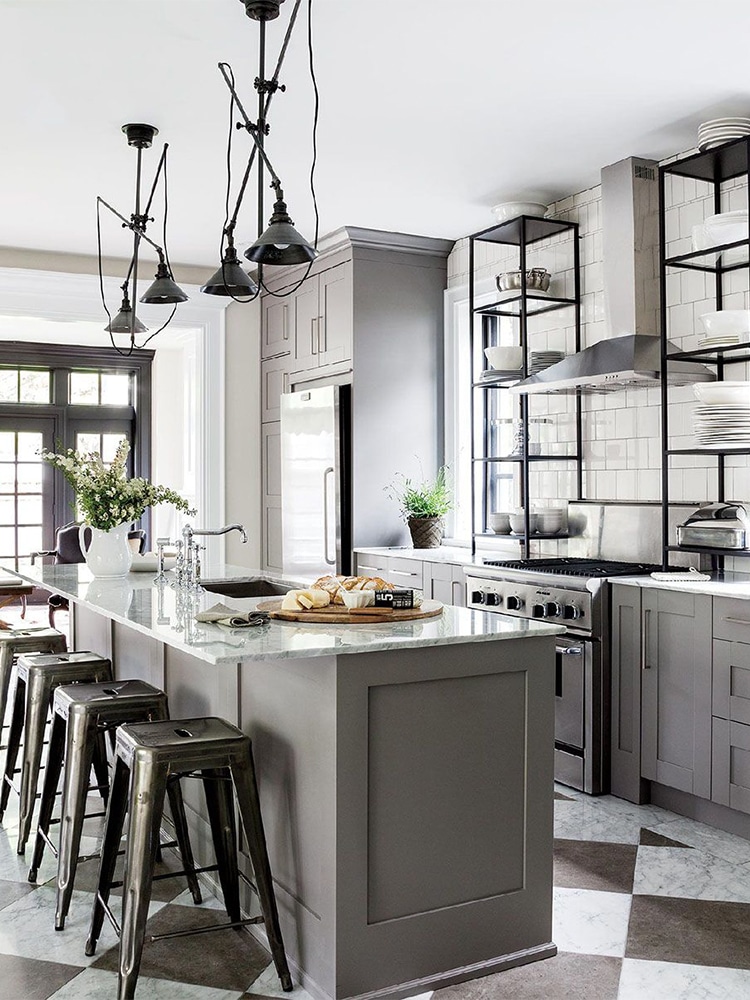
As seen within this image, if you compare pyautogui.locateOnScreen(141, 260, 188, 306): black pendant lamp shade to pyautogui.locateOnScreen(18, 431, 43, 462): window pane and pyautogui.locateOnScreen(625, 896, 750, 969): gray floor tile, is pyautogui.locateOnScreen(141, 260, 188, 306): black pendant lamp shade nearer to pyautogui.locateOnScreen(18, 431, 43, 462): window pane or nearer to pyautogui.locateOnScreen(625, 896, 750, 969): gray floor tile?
pyautogui.locateOnScreen(625, 896, 750, 969): gray floor tile

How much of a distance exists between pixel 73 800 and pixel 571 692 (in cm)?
211

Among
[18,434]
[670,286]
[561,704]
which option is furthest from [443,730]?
[18,434]

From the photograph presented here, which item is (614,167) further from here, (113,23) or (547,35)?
(113,23)

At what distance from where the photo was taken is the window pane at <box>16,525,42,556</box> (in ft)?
32.1

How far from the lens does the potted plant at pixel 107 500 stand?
4082 millimetres

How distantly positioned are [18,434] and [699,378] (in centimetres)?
742

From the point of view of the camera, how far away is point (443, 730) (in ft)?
8.25

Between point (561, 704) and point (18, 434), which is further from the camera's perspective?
point (18, 434)

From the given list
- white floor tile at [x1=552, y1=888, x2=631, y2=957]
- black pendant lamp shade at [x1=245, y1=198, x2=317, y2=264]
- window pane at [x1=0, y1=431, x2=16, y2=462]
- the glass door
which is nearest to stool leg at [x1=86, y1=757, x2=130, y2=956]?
white floor tile at [x1=552, y1=888, x2=631, y2=957]

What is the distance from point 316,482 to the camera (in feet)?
20.5

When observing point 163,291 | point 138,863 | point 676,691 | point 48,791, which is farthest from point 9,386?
point 138,863

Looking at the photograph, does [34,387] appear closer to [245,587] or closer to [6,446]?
[6,446]

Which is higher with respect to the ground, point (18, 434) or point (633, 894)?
point (18, 434)

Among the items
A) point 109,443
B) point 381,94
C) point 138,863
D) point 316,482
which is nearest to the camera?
point 138,863
